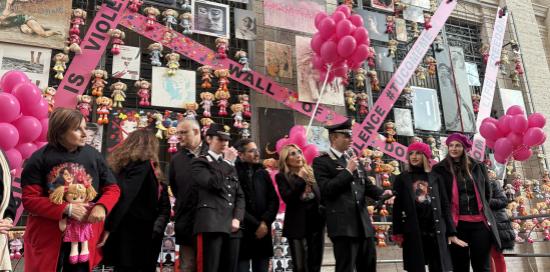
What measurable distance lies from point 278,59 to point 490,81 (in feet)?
17.8

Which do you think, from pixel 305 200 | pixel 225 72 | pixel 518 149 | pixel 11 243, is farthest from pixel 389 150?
pixel 11 243

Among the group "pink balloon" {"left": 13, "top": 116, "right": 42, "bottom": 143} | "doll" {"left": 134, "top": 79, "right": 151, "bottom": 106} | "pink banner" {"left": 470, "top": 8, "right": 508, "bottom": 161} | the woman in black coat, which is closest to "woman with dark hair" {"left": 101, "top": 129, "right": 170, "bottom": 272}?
"pink balloon" {"left": 13, "top": 116, "right": 42, "bottom": 143}

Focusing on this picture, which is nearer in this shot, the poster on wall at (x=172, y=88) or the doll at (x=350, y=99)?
the poster on wall at (x=172, y=88)

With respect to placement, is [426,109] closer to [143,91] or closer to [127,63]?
[143,91]

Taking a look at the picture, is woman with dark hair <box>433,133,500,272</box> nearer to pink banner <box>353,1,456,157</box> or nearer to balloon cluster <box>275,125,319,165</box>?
balloon cluster <box>275,125,319,165</box>

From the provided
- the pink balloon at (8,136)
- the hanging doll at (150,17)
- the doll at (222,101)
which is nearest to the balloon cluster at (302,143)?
the doll at (222,101)

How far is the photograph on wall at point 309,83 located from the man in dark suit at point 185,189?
4117mm

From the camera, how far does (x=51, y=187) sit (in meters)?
2.73

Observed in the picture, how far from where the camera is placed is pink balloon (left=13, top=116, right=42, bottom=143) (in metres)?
4.68

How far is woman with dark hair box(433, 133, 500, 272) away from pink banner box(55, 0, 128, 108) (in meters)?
4.87

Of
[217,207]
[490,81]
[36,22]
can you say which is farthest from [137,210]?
[490,81]

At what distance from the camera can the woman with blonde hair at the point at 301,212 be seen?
4.02m

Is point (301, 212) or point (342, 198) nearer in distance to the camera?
point (342, 198)

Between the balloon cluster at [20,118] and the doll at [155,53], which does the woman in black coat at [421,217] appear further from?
the doll at [155,53]
